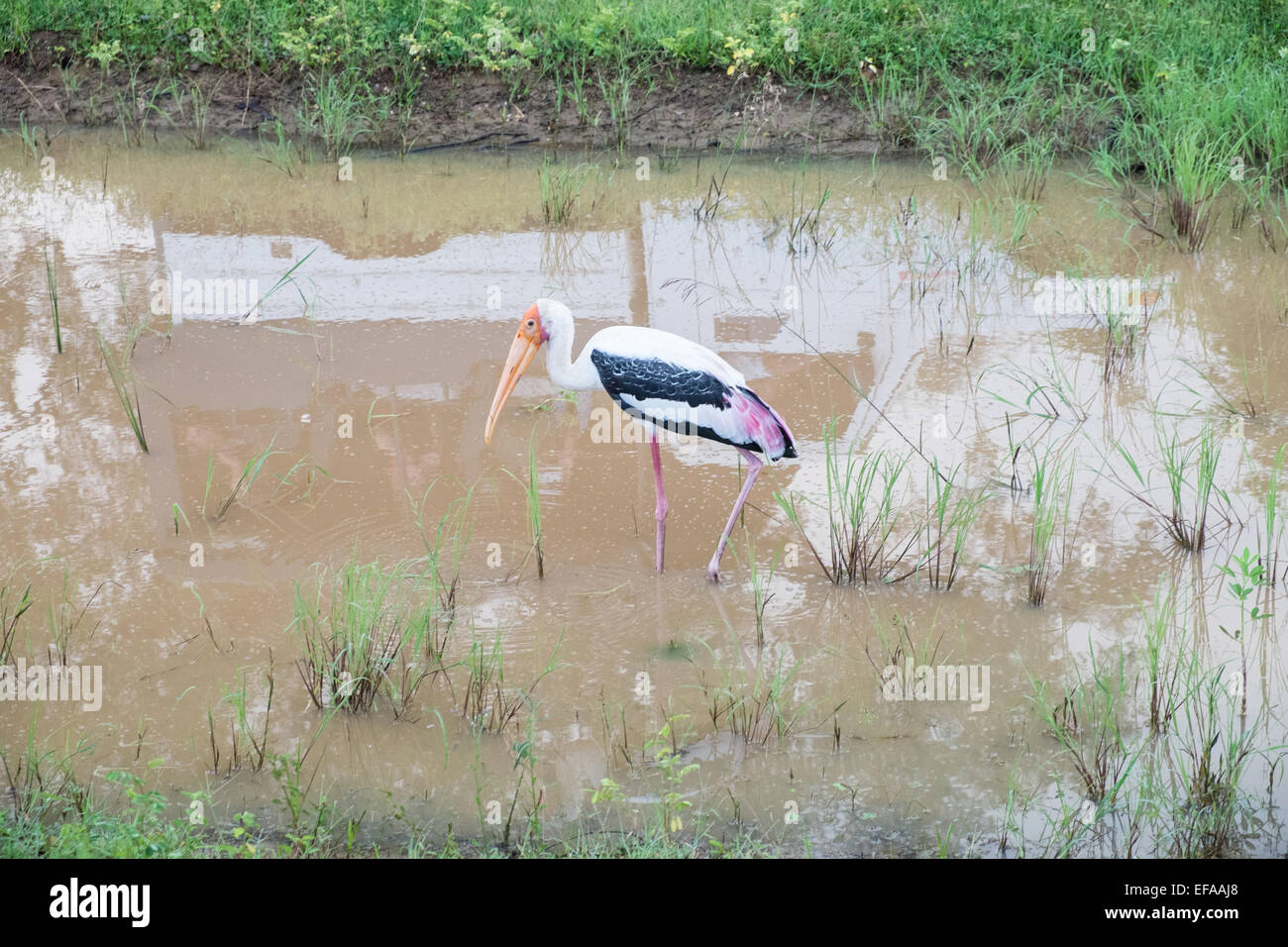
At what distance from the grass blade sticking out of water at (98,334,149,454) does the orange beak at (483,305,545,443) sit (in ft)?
4.50

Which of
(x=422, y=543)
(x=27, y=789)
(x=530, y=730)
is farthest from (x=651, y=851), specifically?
(x=422, y=543)

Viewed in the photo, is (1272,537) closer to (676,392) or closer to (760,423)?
(760,423)

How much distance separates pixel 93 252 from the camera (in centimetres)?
744

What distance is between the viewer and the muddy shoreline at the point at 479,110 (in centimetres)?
917

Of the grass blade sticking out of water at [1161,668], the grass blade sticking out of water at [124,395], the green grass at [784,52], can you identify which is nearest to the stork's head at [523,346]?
the grass blade sticking out of water at [124,395]

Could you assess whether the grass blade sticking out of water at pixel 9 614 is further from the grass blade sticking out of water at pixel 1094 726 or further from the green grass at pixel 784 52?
the green grass at pixel 784 52

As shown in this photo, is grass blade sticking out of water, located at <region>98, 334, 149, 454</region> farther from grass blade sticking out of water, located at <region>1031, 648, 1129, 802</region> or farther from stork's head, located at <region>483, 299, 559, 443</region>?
grass blade sticking out of water, located at <region>1031, 648, 1129, 802</region>

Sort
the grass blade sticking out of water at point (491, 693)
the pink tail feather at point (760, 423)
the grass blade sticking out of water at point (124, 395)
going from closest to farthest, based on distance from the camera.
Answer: the grass blade sticking out of water at point (491, 693) → the pink tail feather at point (760, 423) → the grass blade sticking out of water at point (124, 395)

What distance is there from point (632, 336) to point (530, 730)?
1.74 metres

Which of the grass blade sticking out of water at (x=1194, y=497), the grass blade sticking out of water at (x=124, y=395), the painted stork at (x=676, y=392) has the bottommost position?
the grass blade sticking out of water at (x=1194, y=497)

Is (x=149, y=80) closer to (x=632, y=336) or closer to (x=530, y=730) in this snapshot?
(x=632, y=336)

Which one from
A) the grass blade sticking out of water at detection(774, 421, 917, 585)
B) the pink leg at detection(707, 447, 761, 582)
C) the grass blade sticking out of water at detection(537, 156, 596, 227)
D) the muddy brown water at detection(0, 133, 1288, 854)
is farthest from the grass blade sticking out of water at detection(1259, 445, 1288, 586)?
the grass blade sticking out of water at detection(537, 156, 596, 227)

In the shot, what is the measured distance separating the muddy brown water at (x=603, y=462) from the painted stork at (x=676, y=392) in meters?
0.33

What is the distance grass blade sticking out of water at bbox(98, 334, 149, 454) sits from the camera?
536 cm
